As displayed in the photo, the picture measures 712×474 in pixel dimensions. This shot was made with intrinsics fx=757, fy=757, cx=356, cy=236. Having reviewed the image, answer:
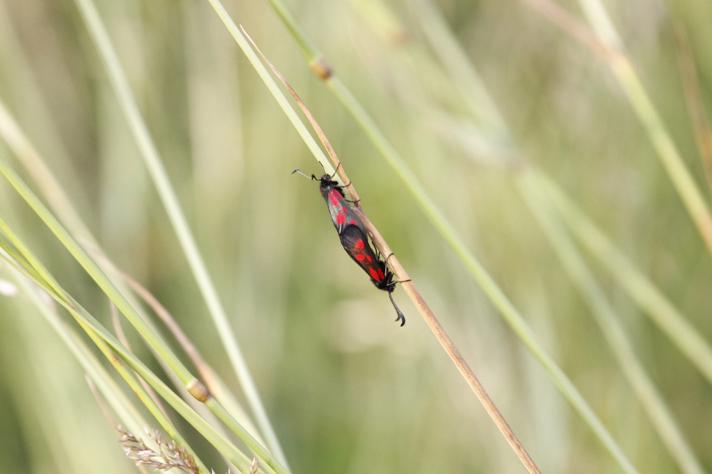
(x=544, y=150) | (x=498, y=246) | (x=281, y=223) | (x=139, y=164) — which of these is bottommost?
(x=498, y=246)

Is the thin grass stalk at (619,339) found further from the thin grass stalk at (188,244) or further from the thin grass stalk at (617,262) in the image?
the thin grass stalk at (188,244)

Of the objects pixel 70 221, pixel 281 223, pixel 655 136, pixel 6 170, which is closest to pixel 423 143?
pixel 281 223

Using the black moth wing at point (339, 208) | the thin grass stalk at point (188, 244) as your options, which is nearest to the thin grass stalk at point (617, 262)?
the black moth wing at point (339, 208)

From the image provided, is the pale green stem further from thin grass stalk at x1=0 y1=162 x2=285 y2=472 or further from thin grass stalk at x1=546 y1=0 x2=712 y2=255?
thin grass stalk at x1=0 y1=162 x2=285 y2=472

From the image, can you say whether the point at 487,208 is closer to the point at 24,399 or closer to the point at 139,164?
the point at 139,164

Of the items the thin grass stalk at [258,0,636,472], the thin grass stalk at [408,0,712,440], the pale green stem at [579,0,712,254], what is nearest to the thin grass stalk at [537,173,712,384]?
the thin grass stalk at [408,0,712,440]

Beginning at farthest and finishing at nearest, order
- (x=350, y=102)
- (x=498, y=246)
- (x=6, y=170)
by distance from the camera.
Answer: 1. (x=498, y=246)
2. (x=350, y=102)
3. (x=6, y=170)
